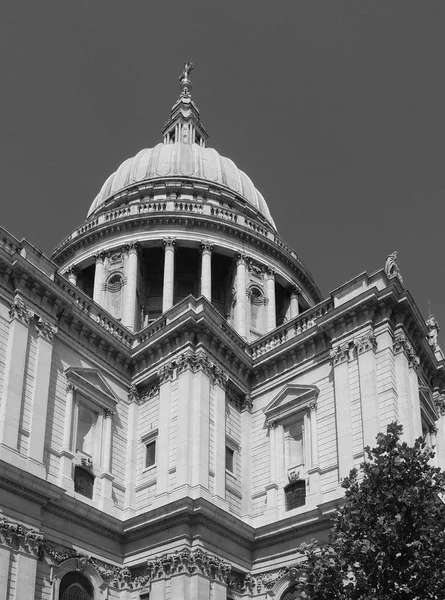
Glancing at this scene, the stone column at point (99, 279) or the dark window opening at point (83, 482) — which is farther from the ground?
the stone column at point (99, 279)

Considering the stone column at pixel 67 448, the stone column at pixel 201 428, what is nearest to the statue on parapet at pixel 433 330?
the stone column at pixel 201 428

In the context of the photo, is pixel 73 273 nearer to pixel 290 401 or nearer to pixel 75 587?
pixel 290 401

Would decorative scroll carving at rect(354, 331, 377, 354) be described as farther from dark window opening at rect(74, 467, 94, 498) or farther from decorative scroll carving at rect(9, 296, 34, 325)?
decorative scroll carving at rect(9, 296, 34, 325)

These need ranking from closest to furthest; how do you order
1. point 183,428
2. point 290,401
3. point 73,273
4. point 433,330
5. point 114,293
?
point 183,428, point 290,401, point 433,330, point 114,293, point 73,273

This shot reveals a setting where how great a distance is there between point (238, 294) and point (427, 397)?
17242mm

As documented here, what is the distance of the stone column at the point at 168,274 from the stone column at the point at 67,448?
1641 centimetres

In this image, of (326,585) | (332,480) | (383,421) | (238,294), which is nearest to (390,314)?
(383,421)

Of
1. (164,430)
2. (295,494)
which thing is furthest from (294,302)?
(295,494)

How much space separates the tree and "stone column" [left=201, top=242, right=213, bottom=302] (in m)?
26.9

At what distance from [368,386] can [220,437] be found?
6.20 m

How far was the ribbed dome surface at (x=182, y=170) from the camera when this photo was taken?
55.2m

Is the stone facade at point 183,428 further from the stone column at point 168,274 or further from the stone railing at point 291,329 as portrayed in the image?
the stone column at point 168,274

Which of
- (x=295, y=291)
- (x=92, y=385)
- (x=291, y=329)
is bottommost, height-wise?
(x=92, y=385)

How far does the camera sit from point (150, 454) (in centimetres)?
3020
